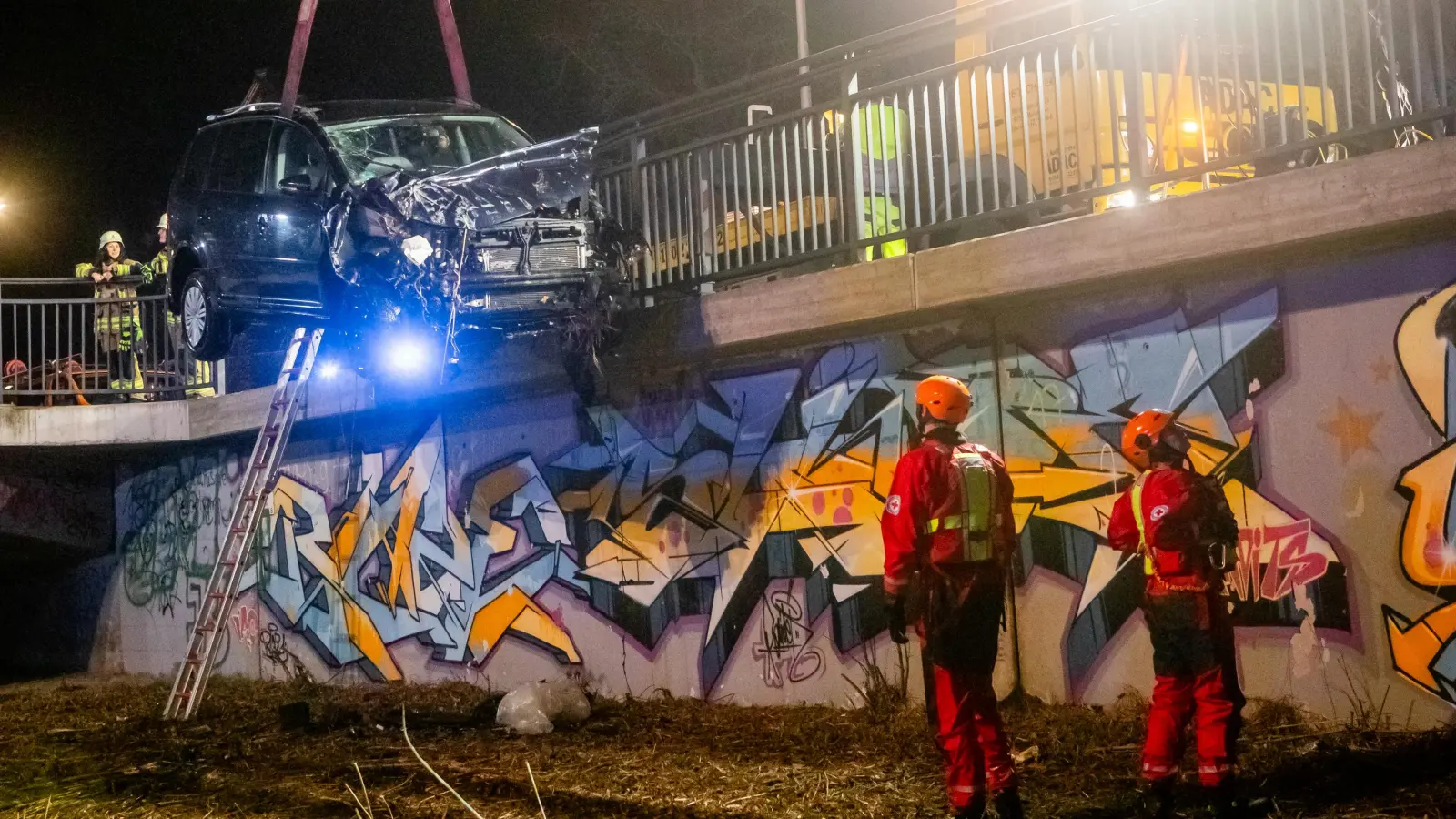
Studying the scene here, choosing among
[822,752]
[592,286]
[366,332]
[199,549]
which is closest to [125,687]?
[199,549]

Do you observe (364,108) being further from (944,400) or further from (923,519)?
(923,519)

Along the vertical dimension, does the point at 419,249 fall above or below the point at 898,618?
above

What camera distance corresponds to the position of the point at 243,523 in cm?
1138

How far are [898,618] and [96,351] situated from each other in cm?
1124

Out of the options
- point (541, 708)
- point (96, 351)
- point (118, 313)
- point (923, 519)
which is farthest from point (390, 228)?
point (118, 313)

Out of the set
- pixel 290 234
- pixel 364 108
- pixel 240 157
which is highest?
pixel 364 108

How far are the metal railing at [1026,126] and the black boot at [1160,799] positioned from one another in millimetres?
3141

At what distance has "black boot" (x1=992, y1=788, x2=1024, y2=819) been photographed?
17.1 feet

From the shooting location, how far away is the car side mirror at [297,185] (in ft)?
29.4

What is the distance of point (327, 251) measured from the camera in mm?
8727

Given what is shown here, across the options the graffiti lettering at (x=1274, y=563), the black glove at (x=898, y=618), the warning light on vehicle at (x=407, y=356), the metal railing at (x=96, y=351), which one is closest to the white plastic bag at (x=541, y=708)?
the warning light on vehicle at (x=407, y=356)

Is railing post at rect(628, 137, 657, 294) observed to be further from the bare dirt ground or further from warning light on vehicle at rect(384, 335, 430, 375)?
the bare dirt ground

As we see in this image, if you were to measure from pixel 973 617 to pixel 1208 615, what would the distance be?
952 millimetres

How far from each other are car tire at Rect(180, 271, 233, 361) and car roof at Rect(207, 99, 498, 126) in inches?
57.2
